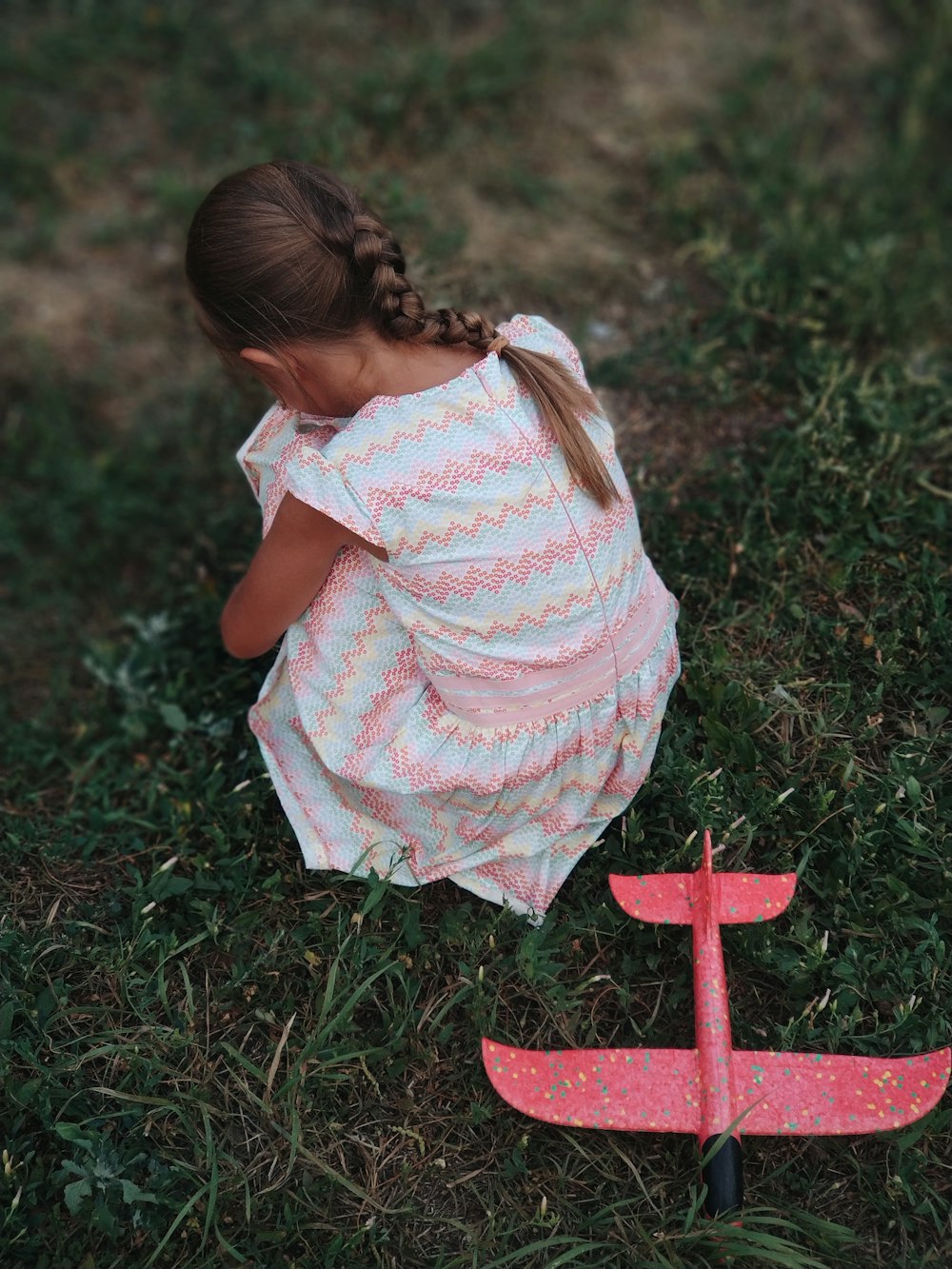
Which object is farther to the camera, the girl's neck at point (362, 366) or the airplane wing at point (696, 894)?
the airplane wing at point (696, 894)

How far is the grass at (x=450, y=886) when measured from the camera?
1.89 metres

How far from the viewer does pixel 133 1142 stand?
75.8 inches

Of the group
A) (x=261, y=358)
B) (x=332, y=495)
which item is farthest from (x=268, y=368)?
(x=332, y=495)

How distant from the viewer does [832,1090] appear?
1892 mm

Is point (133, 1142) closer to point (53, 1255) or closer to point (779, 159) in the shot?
point (53, 1255)

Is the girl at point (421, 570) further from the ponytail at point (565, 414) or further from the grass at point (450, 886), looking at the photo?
the grass at point (450, 886)

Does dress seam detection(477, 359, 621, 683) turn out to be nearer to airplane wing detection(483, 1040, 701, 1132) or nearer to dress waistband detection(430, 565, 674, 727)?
dress waistband detection(430, 565, 674, 727)

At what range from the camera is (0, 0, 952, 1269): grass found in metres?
1.89

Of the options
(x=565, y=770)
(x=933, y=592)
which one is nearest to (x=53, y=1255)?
(x=565, y=770)

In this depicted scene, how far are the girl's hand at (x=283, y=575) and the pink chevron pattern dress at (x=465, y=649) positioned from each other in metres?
0.05

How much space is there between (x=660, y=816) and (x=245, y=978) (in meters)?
0.87

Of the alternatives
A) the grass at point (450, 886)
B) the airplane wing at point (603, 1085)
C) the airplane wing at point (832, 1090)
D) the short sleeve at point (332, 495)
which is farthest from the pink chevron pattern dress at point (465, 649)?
the airplane wing at point (832, 1090)

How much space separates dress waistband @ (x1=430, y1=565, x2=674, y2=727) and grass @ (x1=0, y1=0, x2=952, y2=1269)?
→ 0.98ft

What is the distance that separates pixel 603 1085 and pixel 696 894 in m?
0.38
